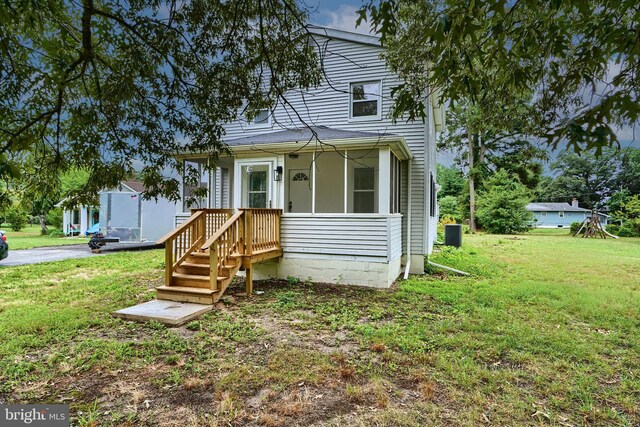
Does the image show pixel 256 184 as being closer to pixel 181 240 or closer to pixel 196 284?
pixel 181 240

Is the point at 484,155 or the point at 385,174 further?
the point at 484,155

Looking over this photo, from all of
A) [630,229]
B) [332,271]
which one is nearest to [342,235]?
[332,271]

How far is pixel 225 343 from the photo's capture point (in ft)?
13.4

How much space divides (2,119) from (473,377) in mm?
4922

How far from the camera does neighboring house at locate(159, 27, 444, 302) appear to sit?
7.13 meters

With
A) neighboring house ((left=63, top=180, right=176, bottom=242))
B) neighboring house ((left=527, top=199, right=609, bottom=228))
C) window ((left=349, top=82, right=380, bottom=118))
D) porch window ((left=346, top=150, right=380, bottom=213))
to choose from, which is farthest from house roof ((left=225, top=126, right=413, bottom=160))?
neighboring house ((left=527, top=199, right=609, bottom=228))

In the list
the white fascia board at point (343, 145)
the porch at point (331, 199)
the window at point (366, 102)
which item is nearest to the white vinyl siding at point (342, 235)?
the porch at point (331, 199)

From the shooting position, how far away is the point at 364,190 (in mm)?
8938

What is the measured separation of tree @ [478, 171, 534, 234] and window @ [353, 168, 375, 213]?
1948 centimetres

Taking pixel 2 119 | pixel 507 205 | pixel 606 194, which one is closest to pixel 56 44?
pixel 2 119

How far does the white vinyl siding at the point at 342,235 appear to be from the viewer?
7.01m

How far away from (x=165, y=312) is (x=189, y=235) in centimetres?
191

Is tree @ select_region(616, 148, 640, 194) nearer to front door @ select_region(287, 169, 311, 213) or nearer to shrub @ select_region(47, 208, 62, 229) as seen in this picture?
front door @ select_region(287, 169, 311, 213)

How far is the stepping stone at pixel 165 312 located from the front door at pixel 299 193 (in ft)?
14.6
